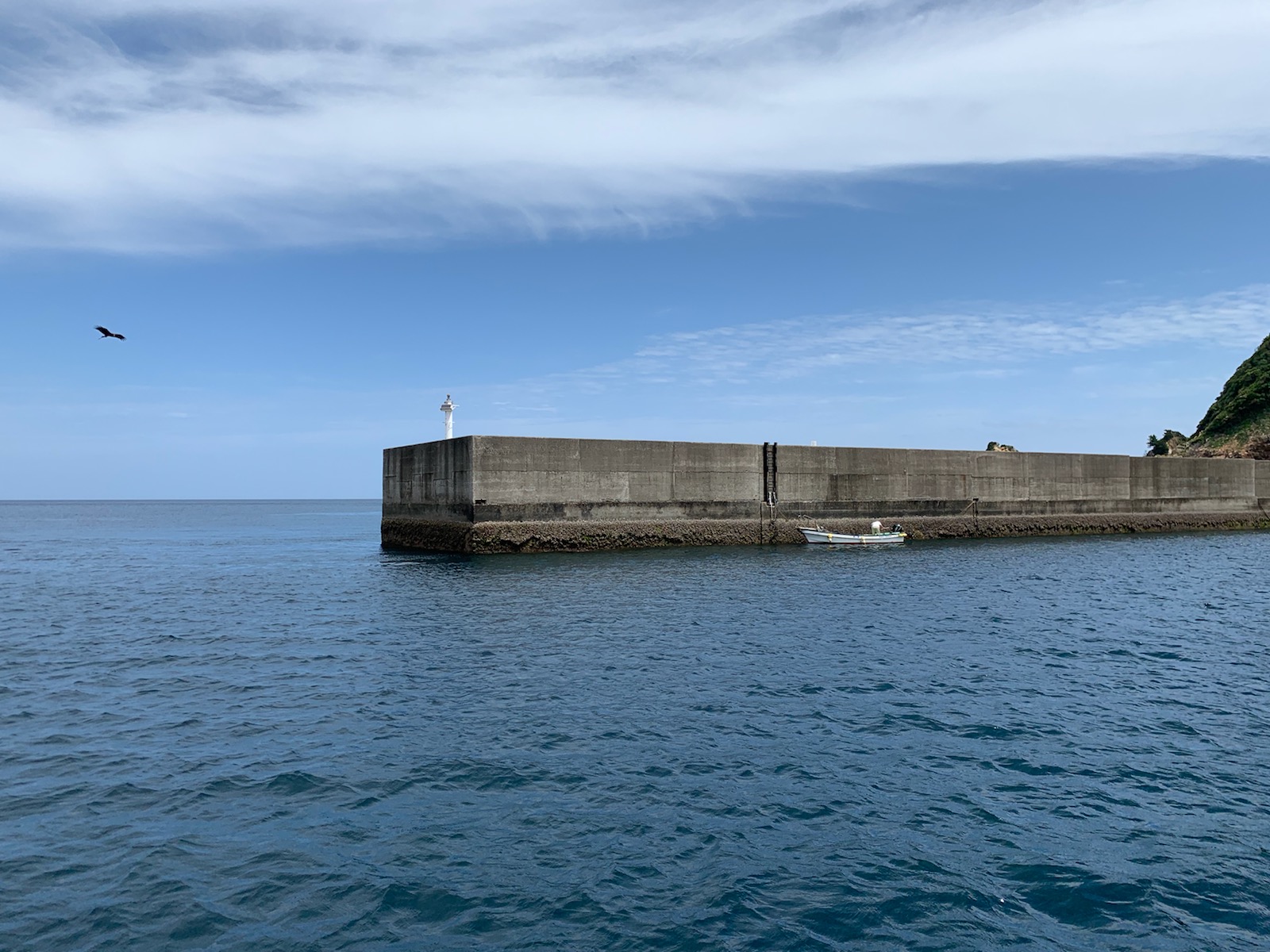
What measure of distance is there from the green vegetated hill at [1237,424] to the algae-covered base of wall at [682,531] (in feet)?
65.1

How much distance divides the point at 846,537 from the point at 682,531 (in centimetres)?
627

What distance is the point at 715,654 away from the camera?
11766 mm

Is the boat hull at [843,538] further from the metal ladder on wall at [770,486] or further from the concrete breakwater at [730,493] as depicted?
the metal ladder on wall at [770,486]

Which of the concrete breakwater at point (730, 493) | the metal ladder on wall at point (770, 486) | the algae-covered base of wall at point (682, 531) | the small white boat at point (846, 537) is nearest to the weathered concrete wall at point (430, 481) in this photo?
the concrete breakwater at point (730, 493)

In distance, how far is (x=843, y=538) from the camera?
30.3 meters

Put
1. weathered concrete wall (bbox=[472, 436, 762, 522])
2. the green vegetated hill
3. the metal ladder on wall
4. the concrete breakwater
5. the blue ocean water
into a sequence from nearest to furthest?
the blue ocean water, weathered concrete wall (bbox=[472, 436, 762, 522]), the concrete breakwater, the metal ladder on wall, the green vegetated hill

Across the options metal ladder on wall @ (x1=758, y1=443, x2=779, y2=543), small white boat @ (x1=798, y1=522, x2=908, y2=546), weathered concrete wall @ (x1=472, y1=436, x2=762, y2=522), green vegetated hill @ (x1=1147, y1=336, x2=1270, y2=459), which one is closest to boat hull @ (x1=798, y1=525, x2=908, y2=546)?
small white boat @ (x1=798, y1=522, x2=908, y2=546)

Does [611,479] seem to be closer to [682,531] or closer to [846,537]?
[682,531]

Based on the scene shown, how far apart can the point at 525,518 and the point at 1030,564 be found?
1511 cm

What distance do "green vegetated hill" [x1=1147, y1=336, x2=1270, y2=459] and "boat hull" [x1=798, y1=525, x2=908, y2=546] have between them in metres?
35.6

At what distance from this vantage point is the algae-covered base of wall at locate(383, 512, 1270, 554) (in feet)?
84.2

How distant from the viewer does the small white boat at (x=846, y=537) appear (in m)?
30.2

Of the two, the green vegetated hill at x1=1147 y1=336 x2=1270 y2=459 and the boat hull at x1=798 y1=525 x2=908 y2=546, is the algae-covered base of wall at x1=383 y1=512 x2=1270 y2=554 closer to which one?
the boat hull at x1=798 y1=525 x2=908 y2=546

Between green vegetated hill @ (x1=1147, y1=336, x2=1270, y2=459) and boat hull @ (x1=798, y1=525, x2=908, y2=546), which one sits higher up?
green vegetated hill @ (x1=1147, y1=336, x2=1270, y2=459)
